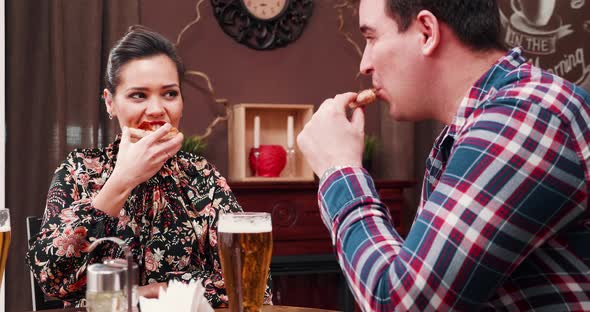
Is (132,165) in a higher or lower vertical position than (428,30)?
lower

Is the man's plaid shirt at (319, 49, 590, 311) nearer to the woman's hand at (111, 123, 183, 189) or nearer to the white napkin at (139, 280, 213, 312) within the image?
the white napkin at (139, 280, 213, 312)

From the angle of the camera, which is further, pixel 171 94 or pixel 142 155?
pixel 171 94

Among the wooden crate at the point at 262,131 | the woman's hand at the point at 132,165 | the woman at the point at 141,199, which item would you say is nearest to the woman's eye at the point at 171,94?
the woman at the point at 141,199

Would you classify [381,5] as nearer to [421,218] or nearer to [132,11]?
[421,218]

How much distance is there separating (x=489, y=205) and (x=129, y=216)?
1368 mm

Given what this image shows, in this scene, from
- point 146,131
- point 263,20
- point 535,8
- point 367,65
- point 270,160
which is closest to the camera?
point 367,65

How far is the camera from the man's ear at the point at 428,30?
47.6 inches

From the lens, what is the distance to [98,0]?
11.8 ft

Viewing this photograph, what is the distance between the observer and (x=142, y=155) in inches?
75.3

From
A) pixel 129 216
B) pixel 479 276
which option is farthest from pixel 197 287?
pixel 129 216

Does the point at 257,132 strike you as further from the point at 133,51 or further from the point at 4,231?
the point at 4,231

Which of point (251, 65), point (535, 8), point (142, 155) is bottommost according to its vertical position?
point (142, 155)

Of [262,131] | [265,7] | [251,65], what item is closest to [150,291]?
[262,131]

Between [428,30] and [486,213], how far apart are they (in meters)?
Result: 0.41
